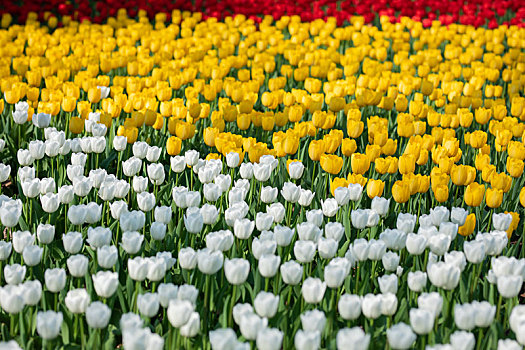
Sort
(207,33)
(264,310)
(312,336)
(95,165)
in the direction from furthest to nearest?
1. (207,33)
2. (95,165)
3. (264,310)
4. (312,336)

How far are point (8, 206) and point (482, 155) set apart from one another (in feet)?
8.99

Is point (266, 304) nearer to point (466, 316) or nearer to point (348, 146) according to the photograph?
point (466, 316)

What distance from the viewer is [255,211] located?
412 cm

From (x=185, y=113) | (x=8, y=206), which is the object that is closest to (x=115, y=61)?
(x=185, y=113)

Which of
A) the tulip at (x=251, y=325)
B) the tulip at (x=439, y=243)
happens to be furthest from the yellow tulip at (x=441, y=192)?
the tulip at (x=251, y=325)

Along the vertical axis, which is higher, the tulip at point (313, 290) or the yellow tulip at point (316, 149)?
the yellow tulip at point (316, 149)

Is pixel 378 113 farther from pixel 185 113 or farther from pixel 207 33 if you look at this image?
pixel 207 33

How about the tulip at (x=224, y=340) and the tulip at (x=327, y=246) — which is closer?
the tulip at (x=224, y=340)

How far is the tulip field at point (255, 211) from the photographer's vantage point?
2.75 meters

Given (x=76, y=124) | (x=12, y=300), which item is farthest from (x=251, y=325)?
(x=76, y=124)

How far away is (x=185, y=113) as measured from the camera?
16.8 feet

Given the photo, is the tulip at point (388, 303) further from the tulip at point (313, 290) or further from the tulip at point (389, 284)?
the tulip at point (313, 290)

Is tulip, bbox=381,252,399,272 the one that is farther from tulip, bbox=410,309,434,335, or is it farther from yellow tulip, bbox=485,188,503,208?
yellow tulip, bbox=485,188,503,208

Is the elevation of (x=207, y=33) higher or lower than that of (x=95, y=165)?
higher
